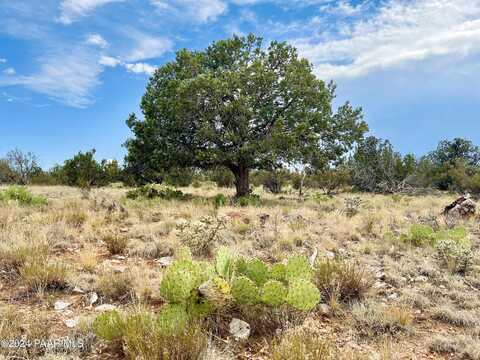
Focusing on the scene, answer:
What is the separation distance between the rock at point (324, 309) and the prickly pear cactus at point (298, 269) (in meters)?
0.43

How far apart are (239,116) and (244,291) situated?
12.0 metres

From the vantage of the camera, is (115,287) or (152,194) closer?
(115,287)

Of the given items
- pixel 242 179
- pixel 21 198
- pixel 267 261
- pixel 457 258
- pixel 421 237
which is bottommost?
pixel 267 261

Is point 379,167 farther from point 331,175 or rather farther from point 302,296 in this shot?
point 302,296

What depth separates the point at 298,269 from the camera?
188 inches

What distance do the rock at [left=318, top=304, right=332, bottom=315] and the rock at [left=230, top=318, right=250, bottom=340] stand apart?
117 cm

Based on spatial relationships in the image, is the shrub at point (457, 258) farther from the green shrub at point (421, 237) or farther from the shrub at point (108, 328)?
the shrub at point (108, 328)

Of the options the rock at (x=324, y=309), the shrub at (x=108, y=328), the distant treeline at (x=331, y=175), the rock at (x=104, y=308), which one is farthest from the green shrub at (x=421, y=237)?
the distant treeline at (x=331, y=175)

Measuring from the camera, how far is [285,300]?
13.7 feet

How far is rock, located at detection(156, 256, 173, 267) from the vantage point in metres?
6.36

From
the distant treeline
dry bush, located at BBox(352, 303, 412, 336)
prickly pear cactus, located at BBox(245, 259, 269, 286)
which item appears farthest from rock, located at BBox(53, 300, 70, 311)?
the distant treeline

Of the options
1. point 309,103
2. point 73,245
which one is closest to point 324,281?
point 73,245

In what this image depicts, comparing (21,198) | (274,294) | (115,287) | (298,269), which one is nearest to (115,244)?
(115,287)

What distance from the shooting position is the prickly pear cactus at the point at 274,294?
13.7 feet
